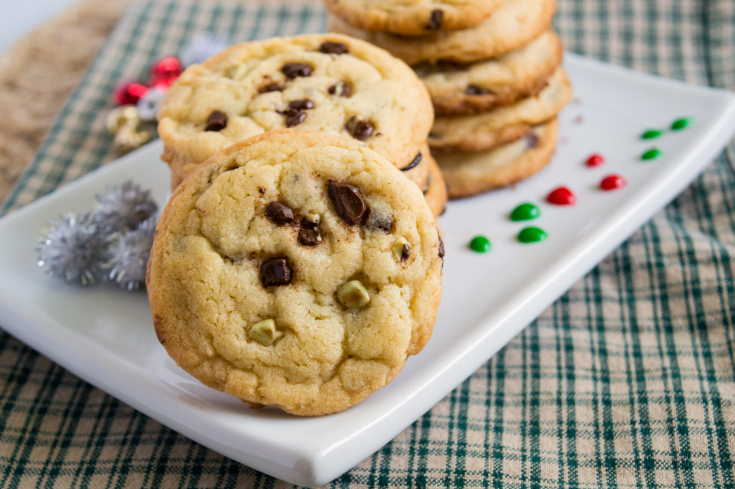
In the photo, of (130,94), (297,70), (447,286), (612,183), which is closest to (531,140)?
(612,183)

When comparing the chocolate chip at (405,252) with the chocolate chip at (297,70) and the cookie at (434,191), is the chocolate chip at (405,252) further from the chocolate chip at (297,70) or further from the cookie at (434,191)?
the chocolate chip at (297,70)

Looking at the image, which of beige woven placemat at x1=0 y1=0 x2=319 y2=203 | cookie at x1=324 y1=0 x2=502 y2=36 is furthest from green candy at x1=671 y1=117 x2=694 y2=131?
beige woven placemat at x1=0 y1=0 x2=319 y2=203

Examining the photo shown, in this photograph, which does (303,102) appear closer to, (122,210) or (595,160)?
(122,210)

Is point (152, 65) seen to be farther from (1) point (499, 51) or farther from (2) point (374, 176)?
(2) point (374, 176)

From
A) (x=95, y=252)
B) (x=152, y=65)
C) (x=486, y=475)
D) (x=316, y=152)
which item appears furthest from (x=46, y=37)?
(x=486, y=475)

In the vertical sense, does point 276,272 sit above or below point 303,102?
below
